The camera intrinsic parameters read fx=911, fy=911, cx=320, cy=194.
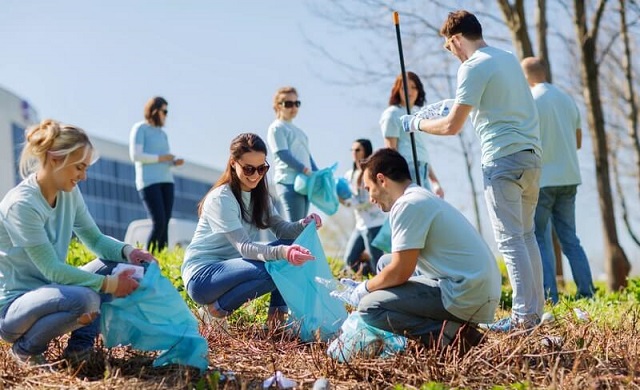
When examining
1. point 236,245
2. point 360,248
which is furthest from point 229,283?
point 360,248

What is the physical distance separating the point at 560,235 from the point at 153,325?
4.17 metres

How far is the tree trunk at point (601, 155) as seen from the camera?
1130 centimetres

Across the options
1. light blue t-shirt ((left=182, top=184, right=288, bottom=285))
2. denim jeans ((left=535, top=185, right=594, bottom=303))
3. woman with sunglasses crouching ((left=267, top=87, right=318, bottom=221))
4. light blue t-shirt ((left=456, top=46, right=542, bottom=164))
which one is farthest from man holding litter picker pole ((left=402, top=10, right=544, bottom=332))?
woman with sunglasses crouching ((left=267, top=87, right=318, bottom=221))

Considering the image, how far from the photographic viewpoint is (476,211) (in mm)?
15539

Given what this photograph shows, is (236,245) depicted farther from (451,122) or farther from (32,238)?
(451,122)

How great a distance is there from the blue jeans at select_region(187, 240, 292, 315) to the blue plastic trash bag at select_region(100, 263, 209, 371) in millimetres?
809

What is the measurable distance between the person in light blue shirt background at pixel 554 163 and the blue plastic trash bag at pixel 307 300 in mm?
2430

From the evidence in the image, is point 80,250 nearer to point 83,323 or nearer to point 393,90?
point 393,90

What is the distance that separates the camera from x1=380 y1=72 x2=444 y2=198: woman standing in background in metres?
7.13

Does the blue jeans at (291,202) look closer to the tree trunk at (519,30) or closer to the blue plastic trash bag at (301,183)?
the blue plastic trash bag at (301,183)

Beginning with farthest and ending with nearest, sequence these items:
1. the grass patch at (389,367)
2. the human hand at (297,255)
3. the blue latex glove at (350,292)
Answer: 1. the human hand at (297,255)
2. the blue latex glove at (350,292)
3. the grass patch at (389,367)

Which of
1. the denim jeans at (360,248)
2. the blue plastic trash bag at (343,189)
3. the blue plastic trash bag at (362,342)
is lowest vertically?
the denim jeans at (360,248)

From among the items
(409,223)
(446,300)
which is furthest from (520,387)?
(409,223)

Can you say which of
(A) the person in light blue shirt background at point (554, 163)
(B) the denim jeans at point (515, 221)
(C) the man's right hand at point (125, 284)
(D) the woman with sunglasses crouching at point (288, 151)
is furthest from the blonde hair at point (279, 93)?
(C) the man's right hand at point (125, 284)
